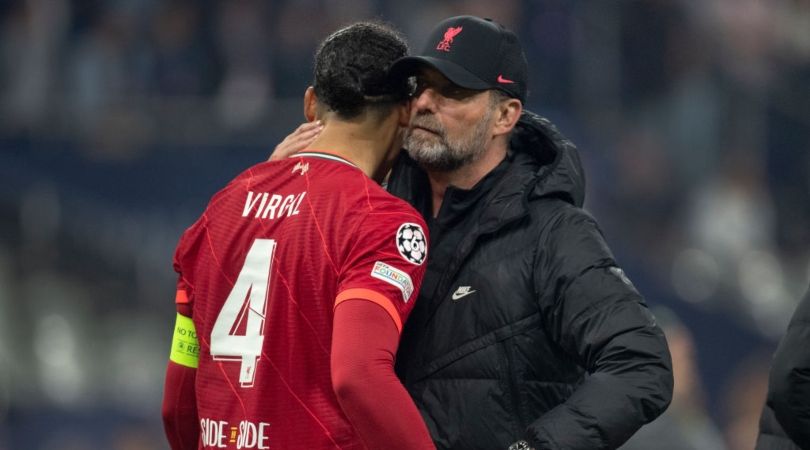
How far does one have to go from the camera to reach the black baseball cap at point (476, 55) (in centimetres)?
287

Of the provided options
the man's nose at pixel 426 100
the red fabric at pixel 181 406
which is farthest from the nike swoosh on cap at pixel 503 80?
the red fabric at pixel 181 406

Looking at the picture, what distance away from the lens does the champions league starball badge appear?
2.56 meters

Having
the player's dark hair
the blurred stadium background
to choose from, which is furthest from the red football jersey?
the blurred stadium background

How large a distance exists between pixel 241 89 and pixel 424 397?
5321 millimetres

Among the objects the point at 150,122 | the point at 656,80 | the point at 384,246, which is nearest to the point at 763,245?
the point at 656,80

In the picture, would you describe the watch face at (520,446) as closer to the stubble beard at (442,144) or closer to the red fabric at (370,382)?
the red fabric at (370,382)

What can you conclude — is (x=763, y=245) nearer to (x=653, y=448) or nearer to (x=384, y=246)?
(x=653, y=448)

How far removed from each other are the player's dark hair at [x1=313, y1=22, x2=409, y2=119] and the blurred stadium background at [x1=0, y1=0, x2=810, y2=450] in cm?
470

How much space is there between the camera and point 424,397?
2.82 metres

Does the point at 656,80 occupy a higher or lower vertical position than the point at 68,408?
higher

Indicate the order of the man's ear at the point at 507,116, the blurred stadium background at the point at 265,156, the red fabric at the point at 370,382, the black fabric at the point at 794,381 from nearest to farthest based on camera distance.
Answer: the red fabric at the point at 370,382, the black fabric at the point at 794,381, the man's ear at the point at 507,116, the blurred stadium background at the point at 265,156

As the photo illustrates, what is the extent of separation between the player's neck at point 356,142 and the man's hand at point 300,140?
65 mm

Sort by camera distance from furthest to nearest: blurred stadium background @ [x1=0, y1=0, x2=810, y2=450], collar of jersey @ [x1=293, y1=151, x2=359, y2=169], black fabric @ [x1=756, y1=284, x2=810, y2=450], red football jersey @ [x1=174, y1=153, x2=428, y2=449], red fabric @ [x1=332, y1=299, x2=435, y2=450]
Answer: blurred stadium background @ [x1=0, y1=0, x2=810, y2=450], black fabric @ [x1=756, y1=284, x2=810, y2=450], collar of jersey @ [x1=293, y1=151, x2=359, y2=169], red football jersey @ [x1=174, y1=153, x2=428, y2=449], red fabric @ [x1=332, y1=299, x2=435, y2=450]

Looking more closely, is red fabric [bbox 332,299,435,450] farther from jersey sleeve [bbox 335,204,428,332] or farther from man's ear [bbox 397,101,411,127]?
man's ear [bbox 397,101,411,127]
